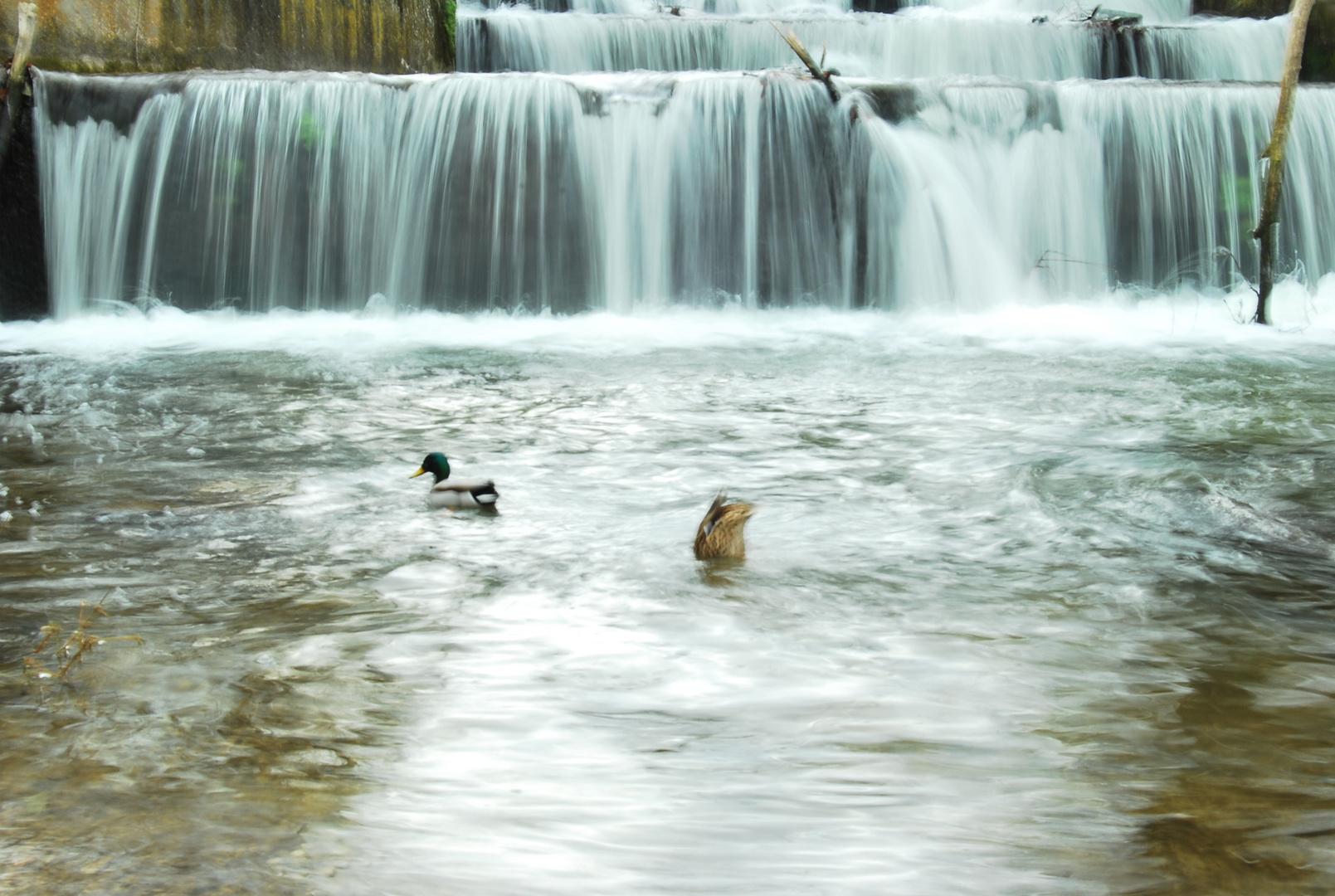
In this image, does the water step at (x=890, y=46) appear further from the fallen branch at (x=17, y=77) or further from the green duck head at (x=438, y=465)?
the green duck head at (x=438, y=465)

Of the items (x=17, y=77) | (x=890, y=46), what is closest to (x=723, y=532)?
(x=17, y=77)

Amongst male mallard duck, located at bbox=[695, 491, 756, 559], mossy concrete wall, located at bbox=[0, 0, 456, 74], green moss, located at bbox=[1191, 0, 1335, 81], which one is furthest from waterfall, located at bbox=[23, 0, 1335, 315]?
male mallard duck, located at bbox=[695, 491, 756, 559]

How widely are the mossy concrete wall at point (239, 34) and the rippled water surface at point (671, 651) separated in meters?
5.89

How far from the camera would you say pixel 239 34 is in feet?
43.8

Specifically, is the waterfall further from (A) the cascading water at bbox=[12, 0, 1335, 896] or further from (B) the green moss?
(B) the green moss

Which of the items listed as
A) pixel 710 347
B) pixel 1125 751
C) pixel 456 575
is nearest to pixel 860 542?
pixel 456 575

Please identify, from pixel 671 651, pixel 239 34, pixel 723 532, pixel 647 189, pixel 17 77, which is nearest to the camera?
pixel 671 651

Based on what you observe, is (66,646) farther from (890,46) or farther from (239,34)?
(890,46)

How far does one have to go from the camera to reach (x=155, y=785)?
2.72 metres

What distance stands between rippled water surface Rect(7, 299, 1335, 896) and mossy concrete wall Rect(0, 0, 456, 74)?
5.89 m

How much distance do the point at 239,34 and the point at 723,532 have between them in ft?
36.1

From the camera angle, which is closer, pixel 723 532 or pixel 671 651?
pixel 671 651

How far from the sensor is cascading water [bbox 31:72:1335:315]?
1221cm

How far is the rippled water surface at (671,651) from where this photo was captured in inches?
100.0
